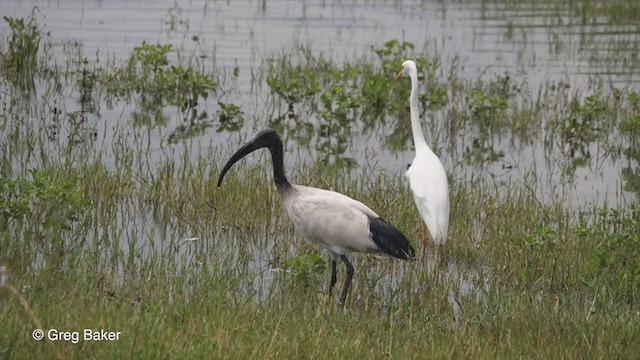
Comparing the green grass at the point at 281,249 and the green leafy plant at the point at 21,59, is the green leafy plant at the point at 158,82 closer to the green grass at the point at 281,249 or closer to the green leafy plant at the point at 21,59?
the green grass at the point at 281,249

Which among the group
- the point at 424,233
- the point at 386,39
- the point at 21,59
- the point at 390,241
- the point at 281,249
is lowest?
the point at 281,249

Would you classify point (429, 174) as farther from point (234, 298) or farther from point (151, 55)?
point (151, 55)

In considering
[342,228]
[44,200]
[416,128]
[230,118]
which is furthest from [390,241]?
[230,118]

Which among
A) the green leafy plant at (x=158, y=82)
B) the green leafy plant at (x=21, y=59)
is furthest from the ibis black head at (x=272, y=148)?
the green leafy plant at (x=21, y=59)

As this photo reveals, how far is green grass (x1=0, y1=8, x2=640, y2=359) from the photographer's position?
5.67 m

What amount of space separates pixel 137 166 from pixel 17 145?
3.26 feet

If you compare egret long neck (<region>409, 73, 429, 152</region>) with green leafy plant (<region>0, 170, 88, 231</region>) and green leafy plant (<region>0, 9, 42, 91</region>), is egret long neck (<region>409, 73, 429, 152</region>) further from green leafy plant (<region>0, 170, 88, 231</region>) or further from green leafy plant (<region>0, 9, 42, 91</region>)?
green leafy plant (<region>0, 9, 42, 91</region>)

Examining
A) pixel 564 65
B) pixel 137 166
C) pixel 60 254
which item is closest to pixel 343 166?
pixel 137 166

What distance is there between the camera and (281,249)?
8281 mm

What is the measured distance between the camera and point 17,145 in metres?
9.89

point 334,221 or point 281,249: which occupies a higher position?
point 334,221

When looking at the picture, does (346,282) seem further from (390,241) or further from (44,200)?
(44,200)

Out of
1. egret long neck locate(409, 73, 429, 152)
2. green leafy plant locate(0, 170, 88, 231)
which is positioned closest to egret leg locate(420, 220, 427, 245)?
egret long neck locate(409, 73, 429, 152)

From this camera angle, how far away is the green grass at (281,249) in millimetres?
5672
